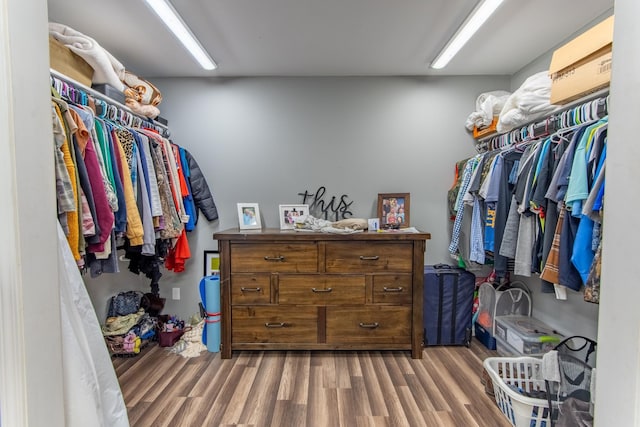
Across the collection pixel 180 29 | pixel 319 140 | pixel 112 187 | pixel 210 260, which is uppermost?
pixel 180 29

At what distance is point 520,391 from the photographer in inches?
64.4

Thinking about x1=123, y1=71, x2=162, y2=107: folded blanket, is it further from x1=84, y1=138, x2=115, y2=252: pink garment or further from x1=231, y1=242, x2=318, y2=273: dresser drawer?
x1=231, y1=242, x2=318, y2=273: dresser drawer

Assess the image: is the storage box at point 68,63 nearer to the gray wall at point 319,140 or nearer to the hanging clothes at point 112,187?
the hanging clothes at point 112,187

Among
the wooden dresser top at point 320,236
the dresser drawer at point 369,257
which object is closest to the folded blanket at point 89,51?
the wooden dresser top at point 320,236

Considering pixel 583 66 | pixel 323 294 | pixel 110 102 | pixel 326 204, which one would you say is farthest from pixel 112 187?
pixel 583 66

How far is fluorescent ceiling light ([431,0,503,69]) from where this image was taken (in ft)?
5.42

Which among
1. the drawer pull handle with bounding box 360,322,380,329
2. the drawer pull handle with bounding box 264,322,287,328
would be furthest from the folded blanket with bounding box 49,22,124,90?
the drawer pull handle with bounding box 360,322,380,329

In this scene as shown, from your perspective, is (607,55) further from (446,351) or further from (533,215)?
(446,351)

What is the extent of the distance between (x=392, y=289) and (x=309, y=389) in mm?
986

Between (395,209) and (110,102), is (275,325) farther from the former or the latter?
(110,102)

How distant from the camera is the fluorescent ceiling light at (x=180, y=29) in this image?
65.5 inches

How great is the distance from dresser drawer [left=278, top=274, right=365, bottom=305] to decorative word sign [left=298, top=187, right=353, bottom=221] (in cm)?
75

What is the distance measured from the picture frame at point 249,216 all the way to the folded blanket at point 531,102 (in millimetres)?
2315

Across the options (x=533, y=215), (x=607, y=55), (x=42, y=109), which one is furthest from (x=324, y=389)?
(x=607, y=55)
